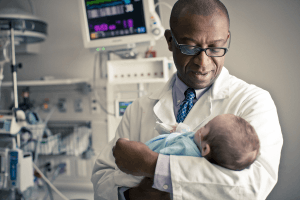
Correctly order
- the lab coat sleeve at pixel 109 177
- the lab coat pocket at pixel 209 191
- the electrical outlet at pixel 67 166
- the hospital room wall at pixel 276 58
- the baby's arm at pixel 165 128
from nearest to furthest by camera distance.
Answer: the lab coat pocket at pixel 209 191
the lab coat sleeve at pixel 109 177
the baby's arm at pixel 165 128
the hospital room wall at pixel 276 58
the electrical outlet at pixel 67 166

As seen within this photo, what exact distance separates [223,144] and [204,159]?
0.08 metres

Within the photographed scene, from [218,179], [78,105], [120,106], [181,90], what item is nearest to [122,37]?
[120,106]

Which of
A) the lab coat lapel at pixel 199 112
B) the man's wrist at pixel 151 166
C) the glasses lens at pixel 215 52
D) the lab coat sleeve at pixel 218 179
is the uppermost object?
the glasses lens at pixel 215 52

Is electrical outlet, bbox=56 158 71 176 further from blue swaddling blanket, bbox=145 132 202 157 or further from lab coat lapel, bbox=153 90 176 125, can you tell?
blue swaddling blanket, bbox=145 132 202 157

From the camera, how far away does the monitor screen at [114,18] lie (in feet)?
6.36

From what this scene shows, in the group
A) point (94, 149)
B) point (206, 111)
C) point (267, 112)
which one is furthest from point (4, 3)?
point (267, 112)

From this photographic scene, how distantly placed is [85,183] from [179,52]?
2.23 meters

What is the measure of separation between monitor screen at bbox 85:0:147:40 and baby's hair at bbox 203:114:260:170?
1.41 metres

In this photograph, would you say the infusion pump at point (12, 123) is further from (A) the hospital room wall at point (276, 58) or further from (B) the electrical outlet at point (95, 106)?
(A) the hospital room wall at point (276, 58)

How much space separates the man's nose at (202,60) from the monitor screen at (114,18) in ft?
3.82

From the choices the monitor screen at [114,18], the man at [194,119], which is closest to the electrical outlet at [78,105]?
the monitor screen at [114,18]

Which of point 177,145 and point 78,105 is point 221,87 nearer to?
point 177,145

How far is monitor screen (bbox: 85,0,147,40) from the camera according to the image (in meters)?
1.94

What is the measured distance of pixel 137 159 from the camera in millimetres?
685
